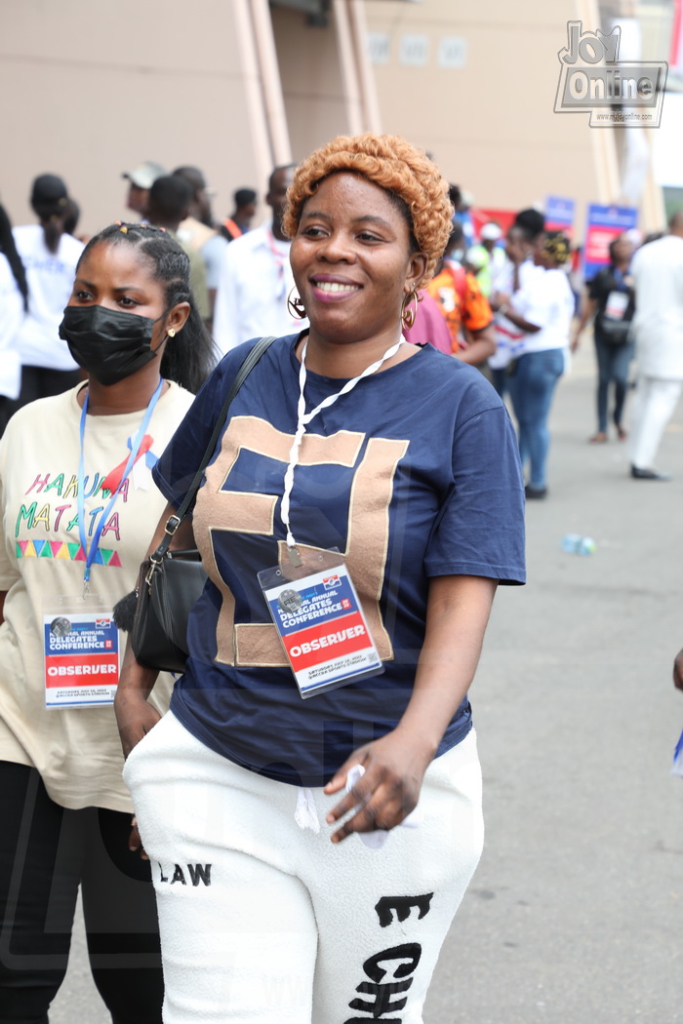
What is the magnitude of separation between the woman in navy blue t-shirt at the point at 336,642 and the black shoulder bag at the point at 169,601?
24 centimetres

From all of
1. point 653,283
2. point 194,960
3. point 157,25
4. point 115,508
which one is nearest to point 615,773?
point 115,508

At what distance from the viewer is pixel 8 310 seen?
702cm

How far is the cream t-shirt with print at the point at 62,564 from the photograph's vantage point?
294cm

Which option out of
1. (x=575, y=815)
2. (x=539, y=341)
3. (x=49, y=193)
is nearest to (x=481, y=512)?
(x=575, y=815)

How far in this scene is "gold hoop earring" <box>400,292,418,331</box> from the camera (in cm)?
246

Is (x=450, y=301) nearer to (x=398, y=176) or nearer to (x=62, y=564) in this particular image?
(x=62, y=564)

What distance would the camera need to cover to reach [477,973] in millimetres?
3992

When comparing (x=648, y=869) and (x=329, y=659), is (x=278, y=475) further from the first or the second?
(x=648, y=869)

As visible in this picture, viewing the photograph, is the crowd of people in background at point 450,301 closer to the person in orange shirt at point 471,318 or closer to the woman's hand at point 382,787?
the person in orange shirt at point 471,318

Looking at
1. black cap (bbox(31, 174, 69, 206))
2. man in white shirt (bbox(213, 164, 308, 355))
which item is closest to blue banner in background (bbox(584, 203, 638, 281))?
black cap (bbox(31, 174, 69, 206))

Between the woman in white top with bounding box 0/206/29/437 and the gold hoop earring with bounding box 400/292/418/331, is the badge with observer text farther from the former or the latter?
the woman in white top with bounding box 0/206/29/437

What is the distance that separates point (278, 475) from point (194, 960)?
0.80 meters

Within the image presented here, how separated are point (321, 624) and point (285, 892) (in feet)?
1.48

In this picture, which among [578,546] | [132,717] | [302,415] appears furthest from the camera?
[578,546]
